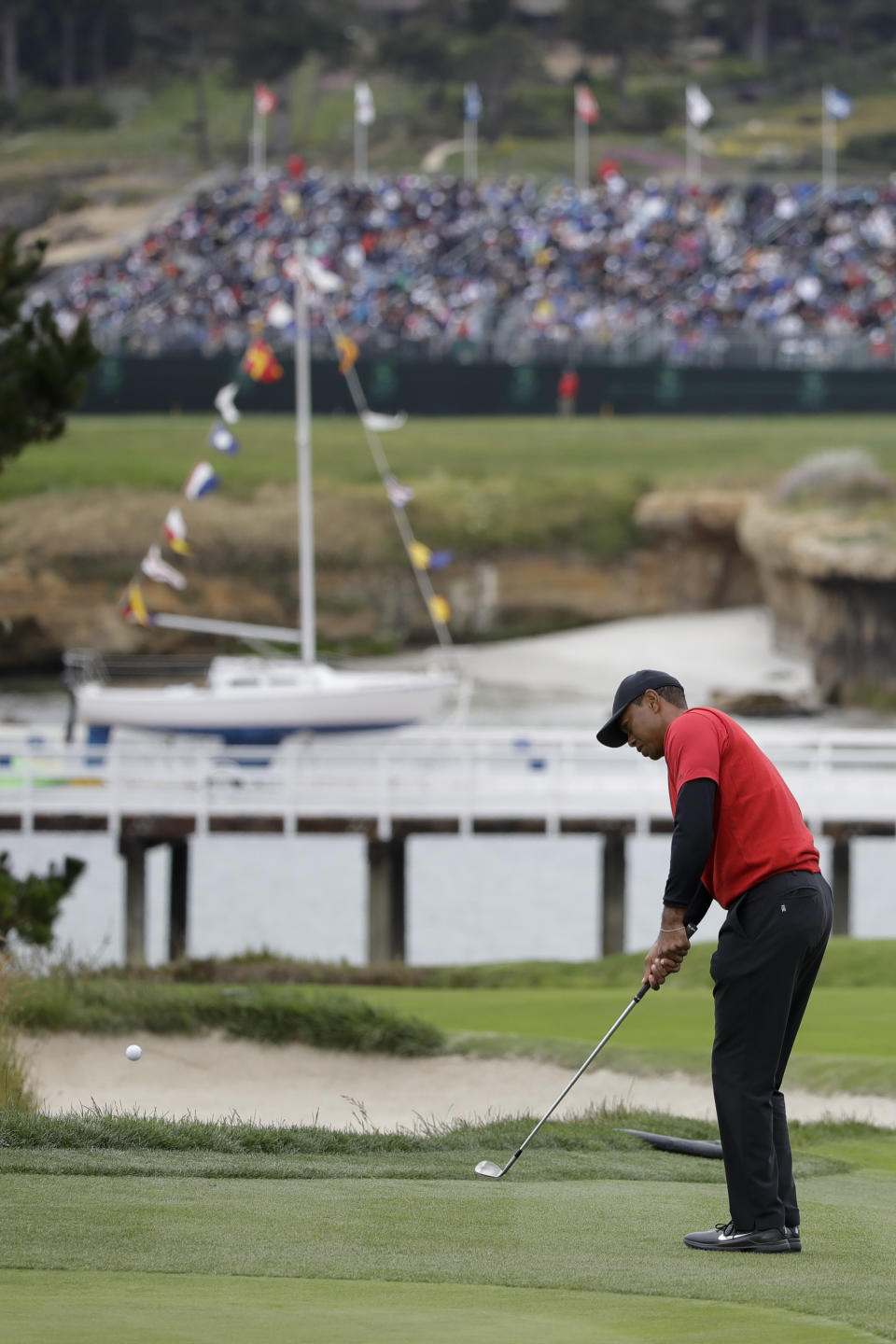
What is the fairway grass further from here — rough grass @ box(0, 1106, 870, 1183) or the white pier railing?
the white pier railing

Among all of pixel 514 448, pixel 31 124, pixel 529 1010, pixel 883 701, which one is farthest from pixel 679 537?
pixel 31 124

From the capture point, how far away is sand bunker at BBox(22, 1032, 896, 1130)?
1315 cm

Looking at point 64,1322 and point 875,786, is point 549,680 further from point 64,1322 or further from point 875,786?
point 64,1322

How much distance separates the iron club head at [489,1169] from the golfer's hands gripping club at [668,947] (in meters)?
1.70

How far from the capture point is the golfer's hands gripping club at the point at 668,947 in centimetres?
683

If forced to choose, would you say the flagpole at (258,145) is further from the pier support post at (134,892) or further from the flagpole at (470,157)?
the pier support post at (134,892)

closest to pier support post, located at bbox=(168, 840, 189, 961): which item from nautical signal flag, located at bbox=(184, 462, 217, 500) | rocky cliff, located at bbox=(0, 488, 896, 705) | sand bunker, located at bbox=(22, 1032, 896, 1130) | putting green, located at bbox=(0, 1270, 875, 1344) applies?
nautical signal flag, located at bbox=(184, 462, 217, 500)

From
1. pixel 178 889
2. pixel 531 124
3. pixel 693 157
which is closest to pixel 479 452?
pixel 178 889

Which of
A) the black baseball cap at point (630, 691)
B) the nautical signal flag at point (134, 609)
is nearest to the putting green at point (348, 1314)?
the black baseball cap at point (630, 691)

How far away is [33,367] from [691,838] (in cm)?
1306

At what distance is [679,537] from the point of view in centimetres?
5603

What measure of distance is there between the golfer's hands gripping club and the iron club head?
5.59 ft

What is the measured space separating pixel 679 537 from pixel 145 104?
66.4 meters

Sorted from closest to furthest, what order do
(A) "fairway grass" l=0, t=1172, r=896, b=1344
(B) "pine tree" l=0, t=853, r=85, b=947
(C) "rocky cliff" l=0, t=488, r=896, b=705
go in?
(A) "fairway grass" l=0, t=1172, r=896, b=1344
(B) "pine tree" l=0, t=853, r=85, b=947
(C) "rocky cliff" l=0, t=488, r=896, b=705
